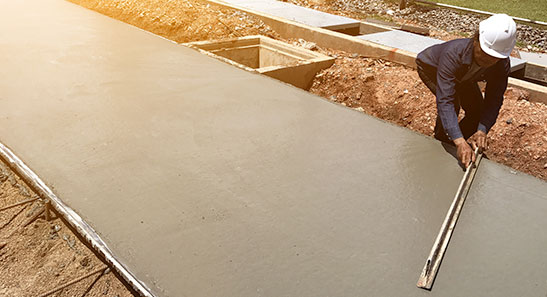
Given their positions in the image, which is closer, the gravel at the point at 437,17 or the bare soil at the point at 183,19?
the bare soil at the point at 183,19

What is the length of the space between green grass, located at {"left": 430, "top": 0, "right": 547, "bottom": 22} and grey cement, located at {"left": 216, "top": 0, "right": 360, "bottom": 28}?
18.1 ft

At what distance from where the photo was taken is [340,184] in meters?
3.16

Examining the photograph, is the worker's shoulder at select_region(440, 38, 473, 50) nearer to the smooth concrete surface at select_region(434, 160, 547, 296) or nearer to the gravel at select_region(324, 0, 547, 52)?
the smooth concrete surface at select_region(434, 160, 547, 296)

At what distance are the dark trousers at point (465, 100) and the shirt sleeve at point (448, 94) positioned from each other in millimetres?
452

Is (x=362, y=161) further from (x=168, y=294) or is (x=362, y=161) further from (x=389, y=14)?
(x=389, y=14)

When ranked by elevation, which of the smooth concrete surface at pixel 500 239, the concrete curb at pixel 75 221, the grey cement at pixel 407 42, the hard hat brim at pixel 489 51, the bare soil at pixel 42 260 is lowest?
the bare soil at pixel 42 260

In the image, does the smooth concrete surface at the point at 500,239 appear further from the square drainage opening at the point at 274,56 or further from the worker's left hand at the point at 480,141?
the square drainage opening at the point at 274,56

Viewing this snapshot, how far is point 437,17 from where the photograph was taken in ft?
38.5

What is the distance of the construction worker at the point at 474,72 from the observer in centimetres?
312

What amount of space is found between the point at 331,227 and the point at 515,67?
5.22 metres

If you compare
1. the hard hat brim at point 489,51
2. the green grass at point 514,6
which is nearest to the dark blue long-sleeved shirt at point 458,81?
the hard hat brim at point 489,51

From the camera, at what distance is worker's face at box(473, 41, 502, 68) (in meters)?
3.19

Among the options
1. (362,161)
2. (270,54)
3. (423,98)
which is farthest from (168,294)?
(270,54)

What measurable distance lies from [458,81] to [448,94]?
0.36 m
